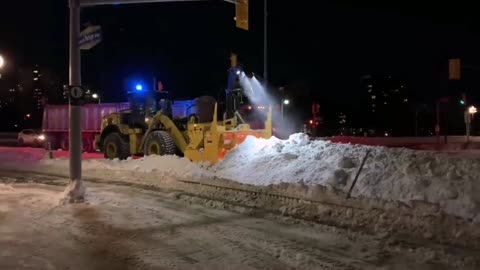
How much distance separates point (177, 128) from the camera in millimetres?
22000

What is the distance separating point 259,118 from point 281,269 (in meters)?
14.5

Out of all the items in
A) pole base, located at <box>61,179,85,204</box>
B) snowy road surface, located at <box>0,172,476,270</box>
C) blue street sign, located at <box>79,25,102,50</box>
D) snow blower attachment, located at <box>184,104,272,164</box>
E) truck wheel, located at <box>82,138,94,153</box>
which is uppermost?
blue street sign, located at <box>79,25,102,50</box>

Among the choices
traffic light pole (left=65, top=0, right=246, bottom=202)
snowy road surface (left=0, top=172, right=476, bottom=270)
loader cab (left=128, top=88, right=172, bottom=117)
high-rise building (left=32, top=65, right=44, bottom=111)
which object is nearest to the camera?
snowy road surface (left=0, top=172, right=476, bottom=270)

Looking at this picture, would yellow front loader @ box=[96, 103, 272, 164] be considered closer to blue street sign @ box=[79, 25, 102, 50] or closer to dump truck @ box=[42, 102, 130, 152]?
blue street sign @ box=[79, 25, 102, 50]

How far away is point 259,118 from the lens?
21547mm

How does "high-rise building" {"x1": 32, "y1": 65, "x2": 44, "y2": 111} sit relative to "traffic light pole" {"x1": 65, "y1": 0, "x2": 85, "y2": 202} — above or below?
above

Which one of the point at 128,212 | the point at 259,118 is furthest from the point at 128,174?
the point at 128,212

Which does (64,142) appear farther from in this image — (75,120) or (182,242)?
(182,242)

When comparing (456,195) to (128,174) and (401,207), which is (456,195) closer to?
(401,207)

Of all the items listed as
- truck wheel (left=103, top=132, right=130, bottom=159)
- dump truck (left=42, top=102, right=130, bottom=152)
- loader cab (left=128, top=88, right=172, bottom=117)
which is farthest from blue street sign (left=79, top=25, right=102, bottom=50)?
dump truck (left=42, top=102, right=130, bottom=152)

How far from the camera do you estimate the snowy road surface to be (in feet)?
24.7

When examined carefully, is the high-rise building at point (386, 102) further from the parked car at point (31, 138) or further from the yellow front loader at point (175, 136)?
the yellow front loader at point (175, 136)

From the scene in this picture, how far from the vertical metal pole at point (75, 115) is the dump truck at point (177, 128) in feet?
22.2

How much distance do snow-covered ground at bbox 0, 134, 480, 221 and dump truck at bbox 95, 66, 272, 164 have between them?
73cm
